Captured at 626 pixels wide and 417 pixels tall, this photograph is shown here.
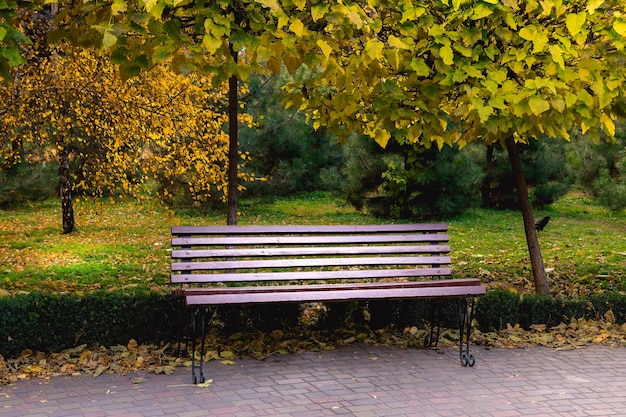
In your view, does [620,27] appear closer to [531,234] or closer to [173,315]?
[531,234]

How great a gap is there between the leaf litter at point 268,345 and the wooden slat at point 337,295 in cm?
66

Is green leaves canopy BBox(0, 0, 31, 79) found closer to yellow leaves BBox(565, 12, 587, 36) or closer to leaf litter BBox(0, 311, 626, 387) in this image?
leaf litter BBox(0, 311, 626, 387)

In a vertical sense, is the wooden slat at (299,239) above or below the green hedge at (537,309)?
above

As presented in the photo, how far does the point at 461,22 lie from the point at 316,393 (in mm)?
3083

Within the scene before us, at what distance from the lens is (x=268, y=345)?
19.3 feet

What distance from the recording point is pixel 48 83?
26.4 ft

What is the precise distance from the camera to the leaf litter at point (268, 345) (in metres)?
5.19

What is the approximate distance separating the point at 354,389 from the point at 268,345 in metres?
1.18

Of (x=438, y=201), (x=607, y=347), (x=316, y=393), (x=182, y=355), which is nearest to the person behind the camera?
(x=316, y=393)

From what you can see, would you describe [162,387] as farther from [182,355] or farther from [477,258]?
[477,258]

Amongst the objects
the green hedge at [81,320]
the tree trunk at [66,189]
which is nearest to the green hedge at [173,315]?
the green hedge at [81,320]

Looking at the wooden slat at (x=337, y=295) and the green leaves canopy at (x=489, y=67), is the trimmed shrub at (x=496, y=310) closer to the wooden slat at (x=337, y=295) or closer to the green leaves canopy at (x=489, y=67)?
the wooden slat at (x=337, y=295)

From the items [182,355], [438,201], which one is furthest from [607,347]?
[438,201]

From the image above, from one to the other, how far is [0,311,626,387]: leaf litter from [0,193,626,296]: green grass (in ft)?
5.28
